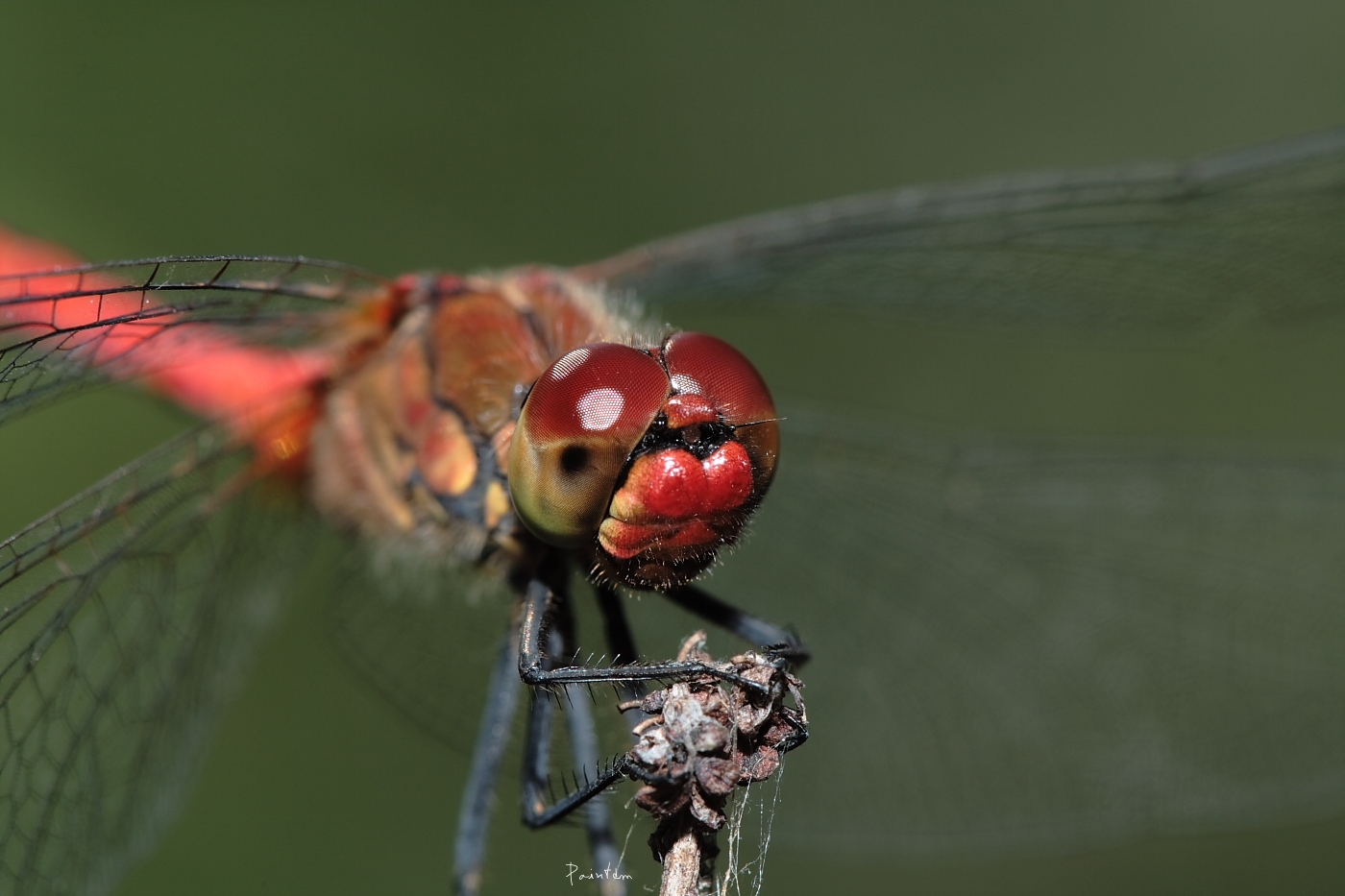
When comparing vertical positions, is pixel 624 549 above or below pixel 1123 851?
below

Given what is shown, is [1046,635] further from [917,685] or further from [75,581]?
[75,581]

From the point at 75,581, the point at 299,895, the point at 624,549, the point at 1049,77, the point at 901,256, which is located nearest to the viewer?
the point at 624,549

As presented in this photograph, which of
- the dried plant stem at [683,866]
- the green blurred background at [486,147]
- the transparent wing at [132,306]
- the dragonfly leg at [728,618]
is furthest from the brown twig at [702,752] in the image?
the green blurred background at [486,147]

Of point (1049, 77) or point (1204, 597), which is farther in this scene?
point (1049, 77)

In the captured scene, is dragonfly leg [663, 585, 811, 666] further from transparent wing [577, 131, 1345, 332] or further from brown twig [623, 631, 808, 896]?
transparent wing [577, 131, 1345, 332]

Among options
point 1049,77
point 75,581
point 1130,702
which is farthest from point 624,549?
point 1049,77

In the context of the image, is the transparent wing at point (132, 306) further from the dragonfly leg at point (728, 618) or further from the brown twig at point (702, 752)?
the brown twig at point (702, 752)
